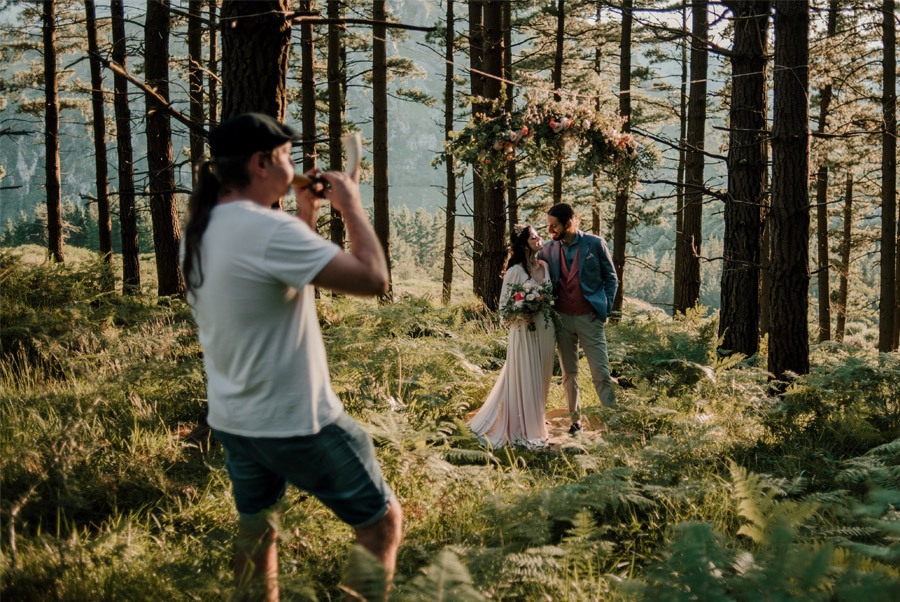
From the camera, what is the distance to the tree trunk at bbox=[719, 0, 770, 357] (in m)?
8.68

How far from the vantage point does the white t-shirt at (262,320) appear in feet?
7.78

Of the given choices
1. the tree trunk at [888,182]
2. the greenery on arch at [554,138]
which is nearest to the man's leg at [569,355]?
the greenery on arch at [554,138]

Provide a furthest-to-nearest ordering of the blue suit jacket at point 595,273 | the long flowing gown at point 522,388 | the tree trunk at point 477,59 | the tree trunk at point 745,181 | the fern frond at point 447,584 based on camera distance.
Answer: the tree trunk at point 477,59, the tree trunk at point 745,181, the blue suit jacket at point 595,273, the long flowing gown at point 522,388, the fern frond at point 447,584

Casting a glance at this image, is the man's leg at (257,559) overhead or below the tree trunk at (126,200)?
below

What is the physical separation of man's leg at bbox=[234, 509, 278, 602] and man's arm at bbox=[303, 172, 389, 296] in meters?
1.08

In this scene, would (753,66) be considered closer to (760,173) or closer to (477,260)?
(760,173)

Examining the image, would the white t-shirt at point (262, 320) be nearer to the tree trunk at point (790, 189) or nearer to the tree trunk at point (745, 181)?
the tree trunk at point (790, 189)

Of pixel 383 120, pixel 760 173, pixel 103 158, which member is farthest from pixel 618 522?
pixel 103 158

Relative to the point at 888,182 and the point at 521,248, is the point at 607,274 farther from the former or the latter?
the point at 888,182

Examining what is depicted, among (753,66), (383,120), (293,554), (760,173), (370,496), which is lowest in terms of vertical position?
(293,554)

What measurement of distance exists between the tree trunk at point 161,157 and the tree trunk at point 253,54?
Answer: 6606mm

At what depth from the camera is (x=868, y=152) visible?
59.9ft

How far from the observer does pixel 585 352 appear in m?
7.61

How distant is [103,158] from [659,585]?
1848 cm
